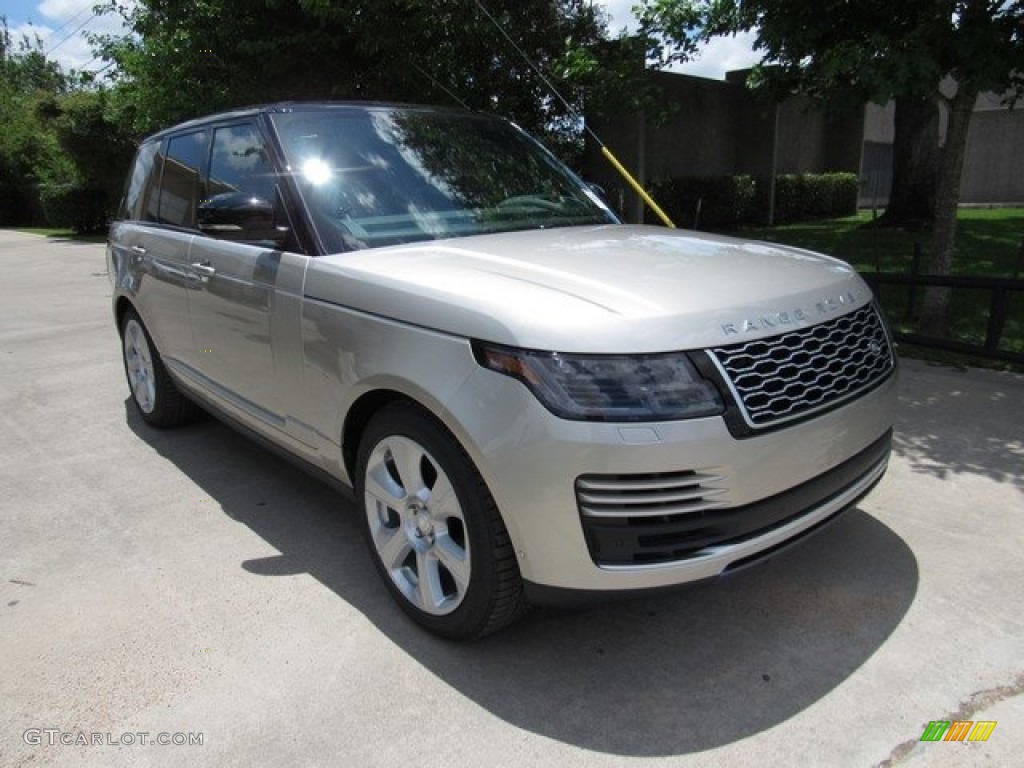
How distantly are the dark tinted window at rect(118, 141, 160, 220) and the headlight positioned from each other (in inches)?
137

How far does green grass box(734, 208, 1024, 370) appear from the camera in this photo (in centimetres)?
722

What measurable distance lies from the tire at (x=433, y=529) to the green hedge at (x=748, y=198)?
1262 cm

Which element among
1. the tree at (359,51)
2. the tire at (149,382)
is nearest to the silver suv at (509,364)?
the tire at (149,382)

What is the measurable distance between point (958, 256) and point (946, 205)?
556 cm

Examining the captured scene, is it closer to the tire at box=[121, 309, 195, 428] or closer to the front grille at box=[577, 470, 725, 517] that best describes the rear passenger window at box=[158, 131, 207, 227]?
the tire at box=[121, 309, 195, 428]

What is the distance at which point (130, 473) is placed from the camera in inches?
177

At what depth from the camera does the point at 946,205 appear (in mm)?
6730

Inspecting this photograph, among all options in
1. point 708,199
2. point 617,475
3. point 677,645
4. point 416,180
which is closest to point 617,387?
point 617,475

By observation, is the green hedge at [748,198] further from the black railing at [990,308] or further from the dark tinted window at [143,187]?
the dark tinted window at [143,187]

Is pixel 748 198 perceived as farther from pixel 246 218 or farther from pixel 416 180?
pixel 246 218

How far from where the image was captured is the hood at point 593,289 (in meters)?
2.30

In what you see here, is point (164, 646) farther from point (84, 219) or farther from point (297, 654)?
point (84, 219)

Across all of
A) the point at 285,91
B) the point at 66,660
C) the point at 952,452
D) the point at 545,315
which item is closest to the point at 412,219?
the point at 545,315

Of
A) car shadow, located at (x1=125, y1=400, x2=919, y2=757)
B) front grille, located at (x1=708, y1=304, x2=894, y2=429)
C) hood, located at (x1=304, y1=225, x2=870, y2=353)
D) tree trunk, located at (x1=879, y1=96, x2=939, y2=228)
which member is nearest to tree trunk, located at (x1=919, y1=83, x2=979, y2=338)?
car shadow, located at (x1=125, y1=400, x2=919, y2=757)
